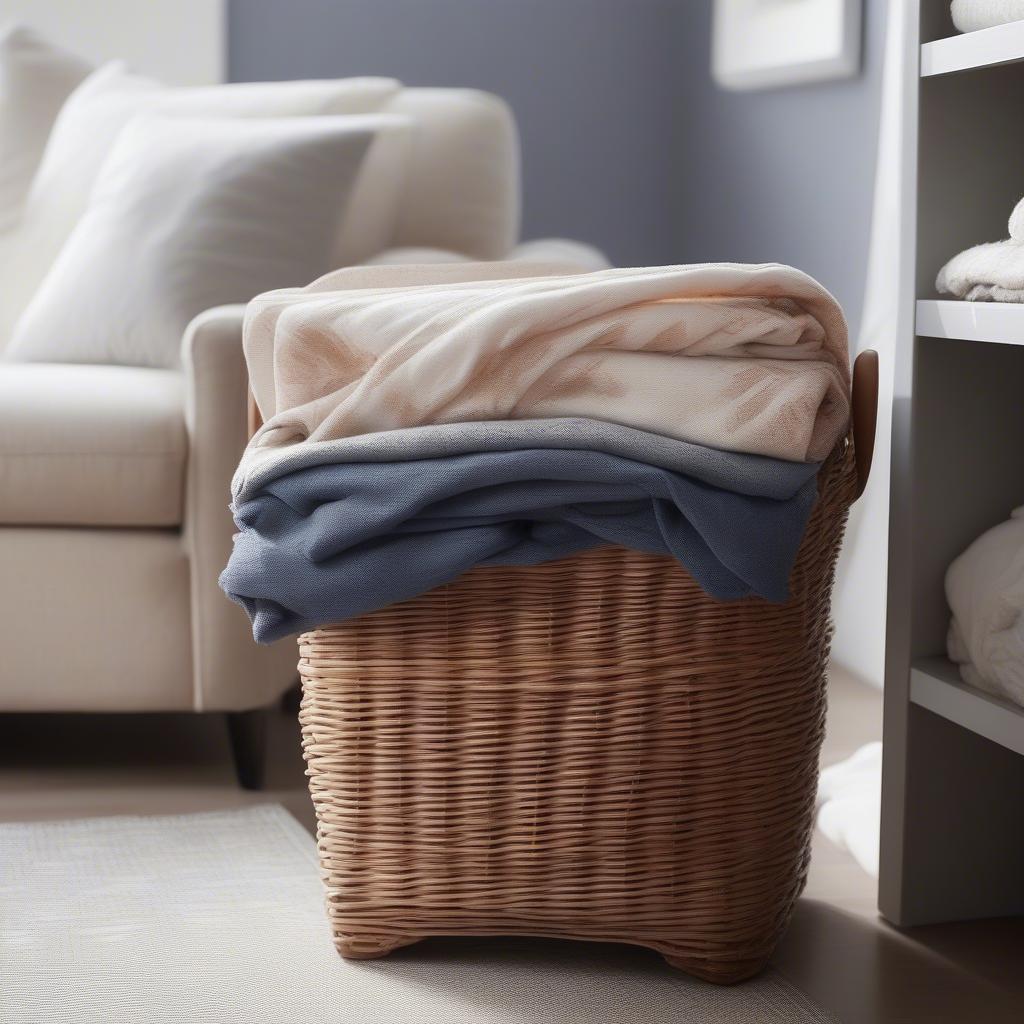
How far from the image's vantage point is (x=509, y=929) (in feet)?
3.95

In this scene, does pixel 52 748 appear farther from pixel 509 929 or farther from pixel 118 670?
pixel 509 929

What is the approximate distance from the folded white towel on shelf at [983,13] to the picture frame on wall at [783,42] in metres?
0.88

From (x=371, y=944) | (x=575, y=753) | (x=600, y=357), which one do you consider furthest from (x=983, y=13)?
(x=371, y=944)

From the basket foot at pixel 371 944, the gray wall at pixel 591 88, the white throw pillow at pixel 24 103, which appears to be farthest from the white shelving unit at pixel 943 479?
the white throw pillow at pixel 24 103

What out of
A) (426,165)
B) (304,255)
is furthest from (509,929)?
(426,165)

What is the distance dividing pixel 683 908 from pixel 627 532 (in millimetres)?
311

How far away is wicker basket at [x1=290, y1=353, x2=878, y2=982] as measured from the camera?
3.71 feet

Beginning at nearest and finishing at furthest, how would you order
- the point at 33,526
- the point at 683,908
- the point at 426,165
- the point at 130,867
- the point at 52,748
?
the point at 683,908 → the point at 130,867 → the point at 33,526 → the point at 52,748 → the point at 426,165

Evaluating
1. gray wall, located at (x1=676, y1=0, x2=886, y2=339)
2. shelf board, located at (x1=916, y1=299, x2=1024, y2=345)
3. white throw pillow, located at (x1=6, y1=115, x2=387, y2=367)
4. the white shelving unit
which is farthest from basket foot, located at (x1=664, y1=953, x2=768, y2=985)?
gray wall, located at (x1=676, y1=0, x2=886, y2=339)

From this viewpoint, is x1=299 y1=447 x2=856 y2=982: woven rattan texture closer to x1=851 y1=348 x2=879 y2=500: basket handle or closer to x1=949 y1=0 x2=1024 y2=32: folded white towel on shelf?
x1=851 y1=348 x2=879 y2=500: basket handle

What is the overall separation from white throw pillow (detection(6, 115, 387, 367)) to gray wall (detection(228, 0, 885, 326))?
2.67ft

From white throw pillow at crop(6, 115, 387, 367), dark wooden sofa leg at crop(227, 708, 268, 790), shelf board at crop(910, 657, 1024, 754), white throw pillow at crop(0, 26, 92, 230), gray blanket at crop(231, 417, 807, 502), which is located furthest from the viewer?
white throw pillow at crop(0, 26, 92, 230)

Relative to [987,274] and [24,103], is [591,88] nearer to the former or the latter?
[24,103]

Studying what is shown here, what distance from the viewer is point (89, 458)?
159cm
